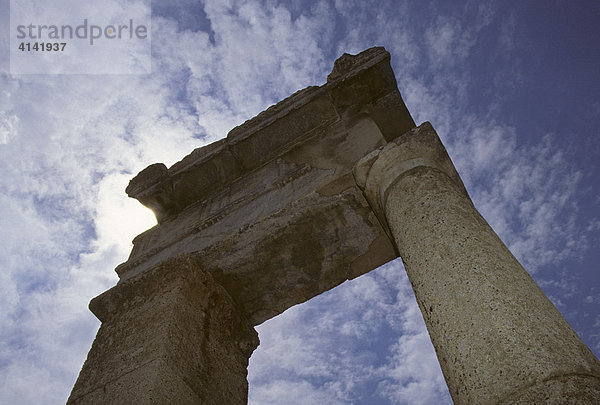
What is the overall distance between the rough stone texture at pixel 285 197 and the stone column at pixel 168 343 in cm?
26

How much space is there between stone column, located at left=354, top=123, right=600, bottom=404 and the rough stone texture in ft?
2.82

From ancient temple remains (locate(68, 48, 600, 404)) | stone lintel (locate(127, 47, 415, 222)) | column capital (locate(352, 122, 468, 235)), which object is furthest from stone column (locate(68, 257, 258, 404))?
column capital (locate(352, 122, 468, 235))

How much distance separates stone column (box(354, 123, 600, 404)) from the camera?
175 centimetres

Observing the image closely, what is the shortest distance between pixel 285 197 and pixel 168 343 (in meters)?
1.64

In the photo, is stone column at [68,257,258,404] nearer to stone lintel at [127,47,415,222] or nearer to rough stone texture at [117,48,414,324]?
rough stone texture at [117,48,414,324]

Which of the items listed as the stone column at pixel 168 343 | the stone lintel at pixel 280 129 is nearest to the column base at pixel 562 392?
the stone column at pixel 168 343

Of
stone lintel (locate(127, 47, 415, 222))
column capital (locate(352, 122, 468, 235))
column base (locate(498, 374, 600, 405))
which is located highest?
stone lintel (locate(127, 47, 415, 222))

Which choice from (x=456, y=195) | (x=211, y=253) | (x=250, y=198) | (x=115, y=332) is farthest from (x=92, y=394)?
(x=456, y=195)

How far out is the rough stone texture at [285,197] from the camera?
389 cm

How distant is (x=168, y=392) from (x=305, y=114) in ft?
10.2

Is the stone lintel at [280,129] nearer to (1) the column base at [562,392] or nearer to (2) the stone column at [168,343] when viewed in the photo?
(2) the stone column at [168,343]

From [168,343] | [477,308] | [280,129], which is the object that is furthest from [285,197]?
[477,308]

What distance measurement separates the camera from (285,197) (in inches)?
163

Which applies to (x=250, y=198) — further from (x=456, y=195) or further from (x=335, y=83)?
(x=456, y=195)
